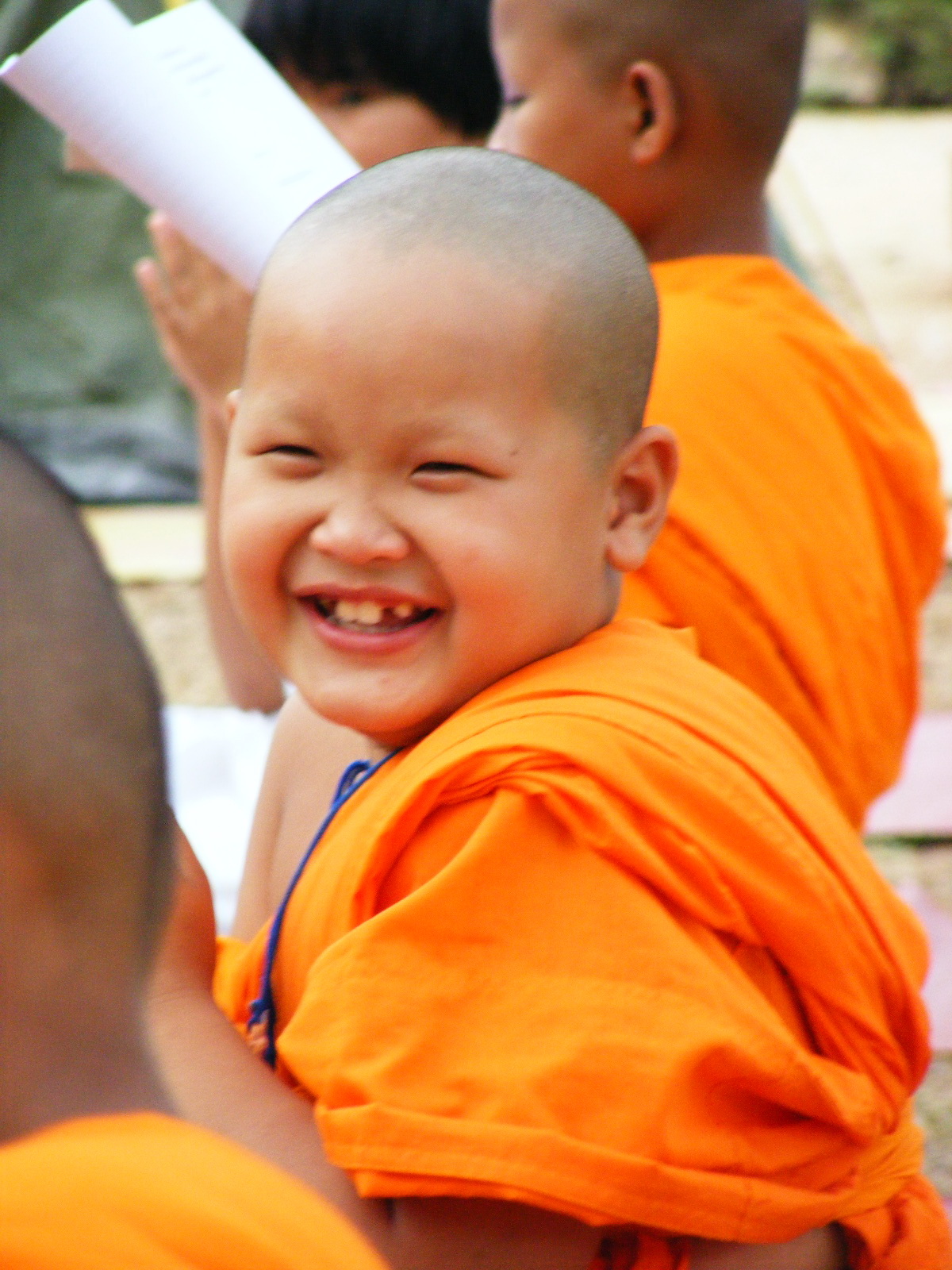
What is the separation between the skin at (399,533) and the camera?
1035 millimetres

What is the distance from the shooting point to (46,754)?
1.87ft

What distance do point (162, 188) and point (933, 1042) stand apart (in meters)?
1.46

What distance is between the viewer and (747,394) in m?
1.63

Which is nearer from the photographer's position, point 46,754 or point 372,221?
point 46,754

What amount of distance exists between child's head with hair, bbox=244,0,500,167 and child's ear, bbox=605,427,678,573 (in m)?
1.05

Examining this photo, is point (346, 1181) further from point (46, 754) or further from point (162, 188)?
point (162, 188)

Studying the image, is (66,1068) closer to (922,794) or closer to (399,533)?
(399,533)

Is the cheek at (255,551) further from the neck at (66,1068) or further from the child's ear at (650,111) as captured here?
the child's ear at (650,111)

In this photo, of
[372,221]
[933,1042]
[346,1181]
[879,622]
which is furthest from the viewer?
[933,1042]

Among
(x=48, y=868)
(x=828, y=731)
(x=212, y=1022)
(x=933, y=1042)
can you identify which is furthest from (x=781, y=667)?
(x=48, y=868)

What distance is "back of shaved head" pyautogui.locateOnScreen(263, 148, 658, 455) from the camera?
1.11 metres

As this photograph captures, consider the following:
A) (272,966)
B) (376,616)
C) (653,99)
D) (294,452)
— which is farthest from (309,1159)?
(653,99)

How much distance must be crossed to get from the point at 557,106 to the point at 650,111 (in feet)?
0.34

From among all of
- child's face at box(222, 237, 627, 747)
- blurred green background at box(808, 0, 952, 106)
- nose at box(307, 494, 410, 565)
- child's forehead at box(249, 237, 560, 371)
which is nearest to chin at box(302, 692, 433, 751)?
child's face at box(222, 237, 627, 747)
